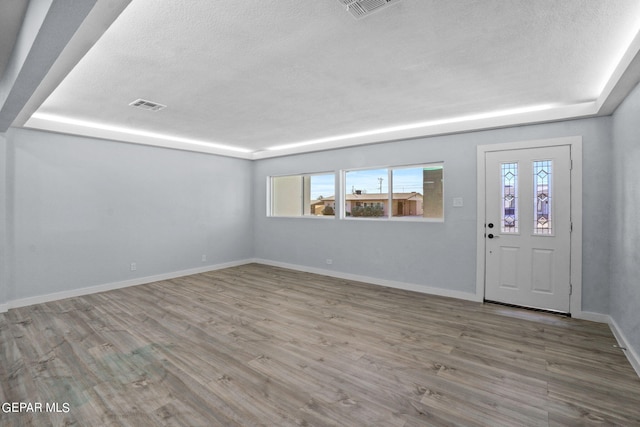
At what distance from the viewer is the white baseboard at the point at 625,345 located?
2431 mm

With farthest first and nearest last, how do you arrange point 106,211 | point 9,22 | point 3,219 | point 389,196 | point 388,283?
point 389,196 < point 388,283 < point 106,211 < point 3,219 < point 9,22

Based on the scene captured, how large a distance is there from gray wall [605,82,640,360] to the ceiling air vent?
4817mm

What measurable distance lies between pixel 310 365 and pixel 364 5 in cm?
269

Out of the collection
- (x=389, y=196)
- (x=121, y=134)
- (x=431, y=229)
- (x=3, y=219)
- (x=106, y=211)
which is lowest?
(x=431, y=229)

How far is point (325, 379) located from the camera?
2.32m

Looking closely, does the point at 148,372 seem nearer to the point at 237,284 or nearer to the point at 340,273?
the point at 237,284

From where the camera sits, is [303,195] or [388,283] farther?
[303,195]

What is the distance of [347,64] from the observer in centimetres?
258

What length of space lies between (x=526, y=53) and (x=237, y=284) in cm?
Result: 487

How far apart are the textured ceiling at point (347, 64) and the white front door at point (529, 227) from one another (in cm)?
61

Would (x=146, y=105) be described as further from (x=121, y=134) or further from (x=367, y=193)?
(x=367, y=193)

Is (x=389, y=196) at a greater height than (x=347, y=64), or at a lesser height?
lesser

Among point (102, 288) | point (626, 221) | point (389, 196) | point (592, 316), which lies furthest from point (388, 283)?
point (102, 288)

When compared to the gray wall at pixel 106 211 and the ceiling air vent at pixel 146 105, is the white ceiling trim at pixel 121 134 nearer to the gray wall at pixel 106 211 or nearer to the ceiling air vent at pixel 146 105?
the gray wall at pixel 106 211
